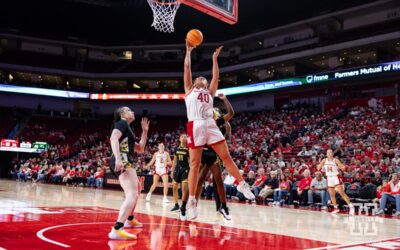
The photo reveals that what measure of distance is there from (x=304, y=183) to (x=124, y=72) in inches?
1078

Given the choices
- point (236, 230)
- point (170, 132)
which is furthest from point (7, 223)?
point (170, 132)

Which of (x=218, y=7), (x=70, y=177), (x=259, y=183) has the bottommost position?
(x=70, y=177)

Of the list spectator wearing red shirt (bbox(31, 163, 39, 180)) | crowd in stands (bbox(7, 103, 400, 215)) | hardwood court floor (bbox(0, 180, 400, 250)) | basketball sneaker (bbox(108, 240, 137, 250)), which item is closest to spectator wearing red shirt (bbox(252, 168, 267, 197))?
crowd in stands (bbox(7, 103, 400, 215))

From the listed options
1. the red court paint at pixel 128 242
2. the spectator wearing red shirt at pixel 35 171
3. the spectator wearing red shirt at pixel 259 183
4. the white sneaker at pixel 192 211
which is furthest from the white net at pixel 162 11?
the spectator wearing red shirt at pixel 35 171

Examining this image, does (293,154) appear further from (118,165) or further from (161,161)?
(118,165)

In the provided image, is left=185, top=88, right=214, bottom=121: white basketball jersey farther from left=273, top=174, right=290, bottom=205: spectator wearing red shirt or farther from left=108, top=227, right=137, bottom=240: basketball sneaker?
left=273, top=174, right=290, bottom=205: spectator wearing red shirt

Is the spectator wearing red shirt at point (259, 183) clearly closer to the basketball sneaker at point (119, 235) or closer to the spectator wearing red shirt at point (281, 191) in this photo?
the spectator wearing red shirt at point (281, 191)

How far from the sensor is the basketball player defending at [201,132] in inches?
228

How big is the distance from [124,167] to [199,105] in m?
1.40

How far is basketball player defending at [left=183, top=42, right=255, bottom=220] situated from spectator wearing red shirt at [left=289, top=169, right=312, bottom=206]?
834 centimetres

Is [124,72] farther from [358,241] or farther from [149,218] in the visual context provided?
[358,241]

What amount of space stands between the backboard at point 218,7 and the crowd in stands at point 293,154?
5907 millimetres

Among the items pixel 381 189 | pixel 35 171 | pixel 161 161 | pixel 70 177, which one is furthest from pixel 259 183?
pixel 35 171

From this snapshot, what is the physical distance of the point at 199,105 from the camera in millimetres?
5918
